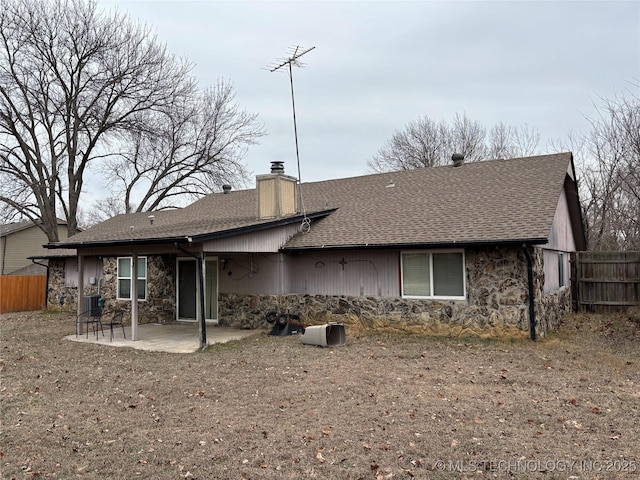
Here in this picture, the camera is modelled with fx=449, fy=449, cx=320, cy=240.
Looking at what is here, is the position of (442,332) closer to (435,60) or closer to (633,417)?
(633,417)

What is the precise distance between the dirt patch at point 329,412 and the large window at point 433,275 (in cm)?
148

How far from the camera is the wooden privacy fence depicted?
1280cm

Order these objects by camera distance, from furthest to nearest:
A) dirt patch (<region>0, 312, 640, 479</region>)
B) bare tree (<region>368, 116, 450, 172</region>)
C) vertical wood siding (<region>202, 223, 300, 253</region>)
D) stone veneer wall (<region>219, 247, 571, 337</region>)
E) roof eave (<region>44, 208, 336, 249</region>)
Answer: bare tree (<region>368, 116, 450, 172</region>), vertical wood siding (<region>202, 223, 300, 253</region>), stone veneer wall (<region>219, 247, 571, 337</region>), roof eave (<region>44, 208, 336, 249</region>), dirt patch (<region>0, 312, 640, 479</region>)

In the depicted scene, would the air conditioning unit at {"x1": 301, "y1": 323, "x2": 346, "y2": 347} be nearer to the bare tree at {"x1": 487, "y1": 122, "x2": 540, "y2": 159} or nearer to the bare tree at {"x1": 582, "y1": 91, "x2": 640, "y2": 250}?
the bare tree at {"x1": 582, "y1": 91, "x2": 640, "y2": 250}

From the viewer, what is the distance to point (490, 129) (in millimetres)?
28453

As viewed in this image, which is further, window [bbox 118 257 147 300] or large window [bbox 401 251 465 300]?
window [bbox 118 257 147 300]

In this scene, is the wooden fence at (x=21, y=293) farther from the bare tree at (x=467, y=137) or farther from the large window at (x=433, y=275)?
the bare tree at (x=467, y=137)

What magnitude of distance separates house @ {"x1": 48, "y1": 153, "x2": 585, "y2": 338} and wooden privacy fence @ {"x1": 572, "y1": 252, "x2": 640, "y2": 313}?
1.74 ft

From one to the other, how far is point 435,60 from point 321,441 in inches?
492

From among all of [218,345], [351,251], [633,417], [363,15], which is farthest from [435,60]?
[633,417]

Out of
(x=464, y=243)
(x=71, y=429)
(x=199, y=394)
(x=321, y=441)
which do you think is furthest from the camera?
(x=464, y=243)

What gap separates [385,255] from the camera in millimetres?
10828

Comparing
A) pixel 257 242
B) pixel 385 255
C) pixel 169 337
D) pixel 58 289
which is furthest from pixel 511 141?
pixel 58 289

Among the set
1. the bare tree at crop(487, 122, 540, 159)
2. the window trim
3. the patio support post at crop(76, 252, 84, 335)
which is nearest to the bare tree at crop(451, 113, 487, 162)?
the bare tree at crop(487, 122, 540, 159)
